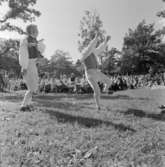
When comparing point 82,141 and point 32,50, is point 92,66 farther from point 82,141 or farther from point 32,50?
point 82,141

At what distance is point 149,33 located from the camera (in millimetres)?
41062

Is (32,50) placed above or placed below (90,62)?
above

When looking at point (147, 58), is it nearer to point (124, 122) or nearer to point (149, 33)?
point (149, 33)

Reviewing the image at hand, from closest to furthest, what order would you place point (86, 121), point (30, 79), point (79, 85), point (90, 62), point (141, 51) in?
point (86, 121)
point (30, 79)
point (90, 62)
point (79, 85)
point (141, 51)

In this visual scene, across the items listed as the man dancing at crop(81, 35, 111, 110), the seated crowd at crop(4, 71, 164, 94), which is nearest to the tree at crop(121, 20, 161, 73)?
→ the seated crowd at crop(4, 71, 164, 94)

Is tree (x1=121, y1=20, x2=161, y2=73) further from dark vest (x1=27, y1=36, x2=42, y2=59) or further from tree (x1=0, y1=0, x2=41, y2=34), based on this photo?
dark vest (x1=27, y1=36, x2=42, y2=59)

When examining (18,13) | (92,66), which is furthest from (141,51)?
(92,66)

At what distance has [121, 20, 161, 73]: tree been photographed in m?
38.2

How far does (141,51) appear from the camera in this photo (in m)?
39.2

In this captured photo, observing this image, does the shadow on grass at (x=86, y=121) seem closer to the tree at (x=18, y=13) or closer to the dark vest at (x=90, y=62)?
the dark vest at (x=90, y=62)

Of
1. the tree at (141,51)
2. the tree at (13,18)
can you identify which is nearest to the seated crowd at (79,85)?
the tree at (13,18)

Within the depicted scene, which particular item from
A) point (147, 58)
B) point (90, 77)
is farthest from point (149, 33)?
point (90, 77)

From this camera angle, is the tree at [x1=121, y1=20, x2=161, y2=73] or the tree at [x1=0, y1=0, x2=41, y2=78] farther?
the tree at [x1=121, y1=20, x2=161, y2=73]

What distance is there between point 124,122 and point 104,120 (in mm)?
413
